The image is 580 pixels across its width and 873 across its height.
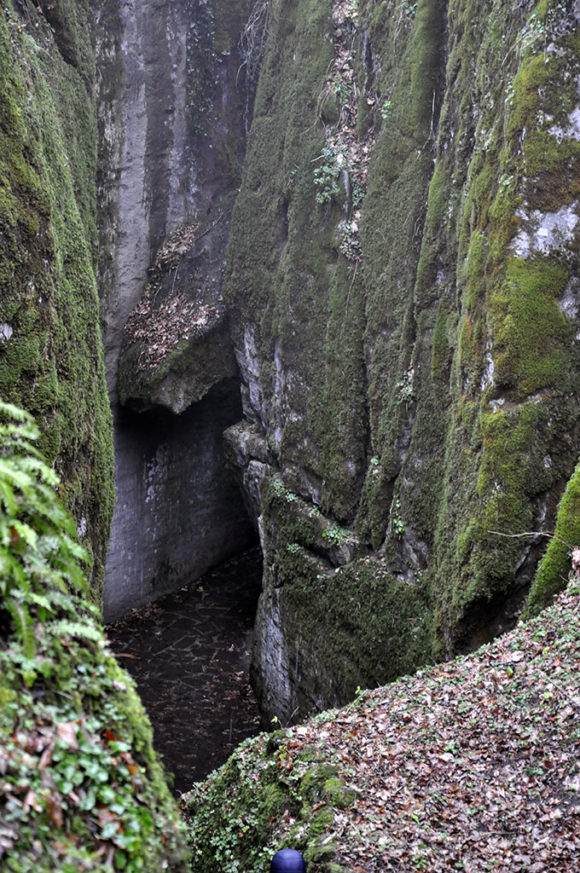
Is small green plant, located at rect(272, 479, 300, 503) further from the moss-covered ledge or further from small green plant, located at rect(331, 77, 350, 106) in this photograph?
small green plant, located at rect(331, 77, 350, 106)

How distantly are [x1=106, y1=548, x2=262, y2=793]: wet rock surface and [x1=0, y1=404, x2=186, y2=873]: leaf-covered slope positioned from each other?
7.97m

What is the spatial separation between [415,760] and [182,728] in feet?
22.7

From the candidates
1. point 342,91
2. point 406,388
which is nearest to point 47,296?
point 406,388

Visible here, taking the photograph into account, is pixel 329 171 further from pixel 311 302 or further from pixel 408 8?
pixel 408 8

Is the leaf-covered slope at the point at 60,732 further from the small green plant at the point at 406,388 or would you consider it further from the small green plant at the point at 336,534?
the small green plant at the point at 336,534

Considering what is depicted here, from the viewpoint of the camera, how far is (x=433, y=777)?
486 cm

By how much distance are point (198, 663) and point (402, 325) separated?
7.22 meters

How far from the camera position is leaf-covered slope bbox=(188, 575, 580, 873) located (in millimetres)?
4238

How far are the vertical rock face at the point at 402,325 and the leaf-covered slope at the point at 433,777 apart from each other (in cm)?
112

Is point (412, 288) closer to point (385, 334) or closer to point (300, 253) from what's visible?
point (385, 334)

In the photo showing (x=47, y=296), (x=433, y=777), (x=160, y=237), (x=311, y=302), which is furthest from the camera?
(x=160, y=237)

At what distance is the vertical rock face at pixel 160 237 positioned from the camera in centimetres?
1340

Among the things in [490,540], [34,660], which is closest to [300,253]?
[490,540]

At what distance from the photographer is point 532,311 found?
6973mm
